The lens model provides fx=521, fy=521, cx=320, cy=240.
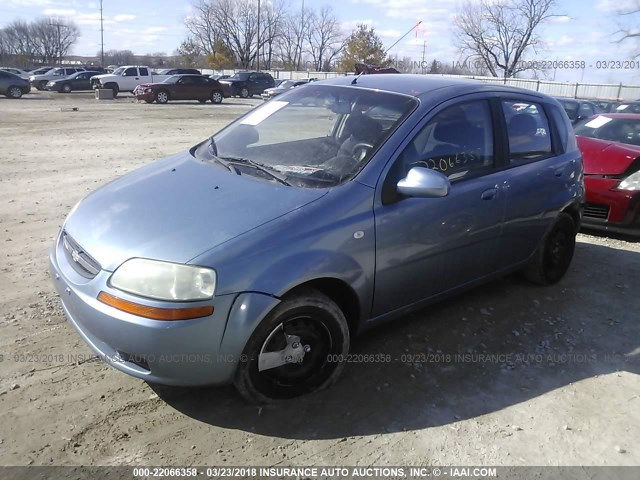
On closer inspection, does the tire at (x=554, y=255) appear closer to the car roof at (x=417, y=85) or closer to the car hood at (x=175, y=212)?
the car roof at (x=417, y=85)

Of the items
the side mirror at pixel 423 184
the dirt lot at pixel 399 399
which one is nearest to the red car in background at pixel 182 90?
the dirt lot at pixel 399 399

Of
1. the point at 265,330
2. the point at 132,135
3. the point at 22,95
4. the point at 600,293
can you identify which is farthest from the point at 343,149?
the point at 22,95

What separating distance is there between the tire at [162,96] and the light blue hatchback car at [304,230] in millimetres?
26801

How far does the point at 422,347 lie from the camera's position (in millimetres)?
3596

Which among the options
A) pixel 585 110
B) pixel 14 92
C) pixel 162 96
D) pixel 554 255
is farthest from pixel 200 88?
pixel 554 255

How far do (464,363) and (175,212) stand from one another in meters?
2.09

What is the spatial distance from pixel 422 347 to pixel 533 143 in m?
1.93

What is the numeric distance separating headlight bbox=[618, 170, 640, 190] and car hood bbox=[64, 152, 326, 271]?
469cm

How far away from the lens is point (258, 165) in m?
3.35

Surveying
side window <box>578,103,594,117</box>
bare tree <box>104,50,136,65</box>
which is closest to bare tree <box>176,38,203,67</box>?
bare tree <box>104,50,136,65</box>

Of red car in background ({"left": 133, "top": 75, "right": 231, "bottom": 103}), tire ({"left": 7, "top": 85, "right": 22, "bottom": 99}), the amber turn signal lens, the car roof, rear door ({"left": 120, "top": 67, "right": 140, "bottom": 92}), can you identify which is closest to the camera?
the amber turn signal lens

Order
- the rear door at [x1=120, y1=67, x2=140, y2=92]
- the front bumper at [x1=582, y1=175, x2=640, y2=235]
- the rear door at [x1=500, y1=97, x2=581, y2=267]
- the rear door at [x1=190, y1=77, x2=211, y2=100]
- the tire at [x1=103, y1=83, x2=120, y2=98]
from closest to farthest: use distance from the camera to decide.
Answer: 1. the rear door at [x1=500, y1=97, x2=581, y2=267]
2. the front bumper at [x1=582, y1=175, x2=640, y2=235]
3. the rear door at [x1=190, y1=77, x2=211, y2=100]
4. the tire at [x1=103, y1=83, x2=120, y2=98]
5. the rear door at [x1=120, y1=67, x2=140, y2=92]

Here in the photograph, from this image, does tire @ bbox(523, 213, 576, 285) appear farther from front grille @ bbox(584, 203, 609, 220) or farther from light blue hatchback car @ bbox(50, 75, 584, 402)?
front grille @ bbox(584, 203, 609, 220)

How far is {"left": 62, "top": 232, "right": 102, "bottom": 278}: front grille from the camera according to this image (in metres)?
2.69
